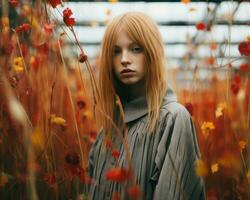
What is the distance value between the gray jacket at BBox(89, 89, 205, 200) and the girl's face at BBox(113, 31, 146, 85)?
3.0 inches

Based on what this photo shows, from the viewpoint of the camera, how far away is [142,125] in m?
1.44

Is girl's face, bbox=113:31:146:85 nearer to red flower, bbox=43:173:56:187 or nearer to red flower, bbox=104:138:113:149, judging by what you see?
red flower, bbox=104:138:113:149

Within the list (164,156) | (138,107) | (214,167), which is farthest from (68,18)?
(214,167)

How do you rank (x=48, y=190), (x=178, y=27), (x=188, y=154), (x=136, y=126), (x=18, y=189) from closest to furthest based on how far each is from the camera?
(x=188, y=154) → (x=136, y=126) → (x=18, y=189) → (x=48, y=190) → (x=178, y=27)

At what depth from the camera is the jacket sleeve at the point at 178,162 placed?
1.29m

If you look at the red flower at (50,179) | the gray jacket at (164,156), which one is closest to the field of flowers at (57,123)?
the red flower at (50,179)

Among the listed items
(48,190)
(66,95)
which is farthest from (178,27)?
(48,190)

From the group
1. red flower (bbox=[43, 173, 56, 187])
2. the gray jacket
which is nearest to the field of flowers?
Result: red flower (bbox=[43, 173, 56, 187])

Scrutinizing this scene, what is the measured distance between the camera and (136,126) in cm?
146

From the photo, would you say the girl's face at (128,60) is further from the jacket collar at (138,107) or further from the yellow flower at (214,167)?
the yellow flower at (214,167)

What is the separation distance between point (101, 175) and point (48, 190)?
0.33 m

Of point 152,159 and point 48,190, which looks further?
point 48,190

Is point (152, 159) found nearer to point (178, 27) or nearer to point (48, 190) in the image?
point (48, 190)

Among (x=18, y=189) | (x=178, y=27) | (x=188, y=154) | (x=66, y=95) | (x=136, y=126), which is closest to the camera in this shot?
(x=188, y=154)
